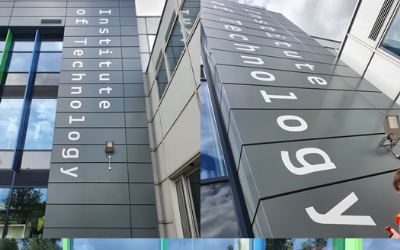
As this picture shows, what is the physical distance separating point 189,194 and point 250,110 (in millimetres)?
1332

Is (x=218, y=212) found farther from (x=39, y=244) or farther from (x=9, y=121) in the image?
(x=9, y=121)

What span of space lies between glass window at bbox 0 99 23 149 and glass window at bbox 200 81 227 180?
5.03m

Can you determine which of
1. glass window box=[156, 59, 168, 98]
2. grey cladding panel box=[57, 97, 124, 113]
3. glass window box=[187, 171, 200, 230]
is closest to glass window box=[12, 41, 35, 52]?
grey cladding panel box=[57, 97, 124, 113]

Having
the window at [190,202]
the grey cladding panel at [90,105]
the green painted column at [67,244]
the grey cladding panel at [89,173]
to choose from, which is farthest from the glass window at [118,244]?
the grey cladding panel at [90,105]

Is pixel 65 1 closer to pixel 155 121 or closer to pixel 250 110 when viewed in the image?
pixel 155 121

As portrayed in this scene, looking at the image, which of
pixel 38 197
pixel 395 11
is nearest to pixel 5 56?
pixel 38 197

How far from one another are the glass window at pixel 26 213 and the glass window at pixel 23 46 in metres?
4.08

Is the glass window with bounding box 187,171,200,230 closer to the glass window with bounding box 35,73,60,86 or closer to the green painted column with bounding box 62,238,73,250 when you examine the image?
the green painted column with bounding box 62,238,73,250

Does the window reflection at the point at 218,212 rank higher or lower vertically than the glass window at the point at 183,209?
higher

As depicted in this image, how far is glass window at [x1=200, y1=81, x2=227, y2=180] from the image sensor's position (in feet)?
13.9

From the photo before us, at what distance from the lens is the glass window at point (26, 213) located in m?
6.44

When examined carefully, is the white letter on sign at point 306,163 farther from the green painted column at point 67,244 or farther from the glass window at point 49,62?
the glass window at point 49,62

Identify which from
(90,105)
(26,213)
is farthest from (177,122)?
(26,213)

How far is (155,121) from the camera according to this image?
256 inches
